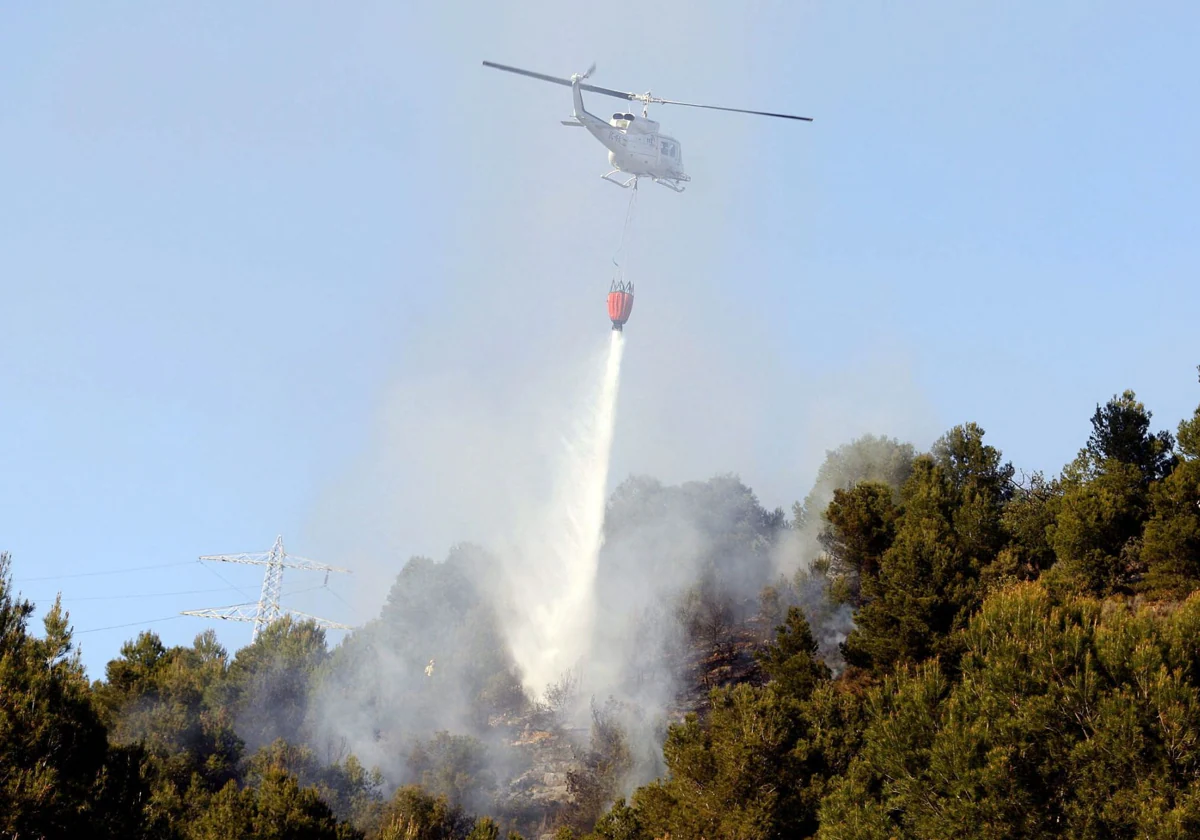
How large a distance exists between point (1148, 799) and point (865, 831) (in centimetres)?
883

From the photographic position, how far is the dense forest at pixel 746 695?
32906 mm

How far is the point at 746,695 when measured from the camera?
44.0 metres

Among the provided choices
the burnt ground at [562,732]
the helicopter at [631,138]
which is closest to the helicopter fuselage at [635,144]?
the helicopter at [631,138]

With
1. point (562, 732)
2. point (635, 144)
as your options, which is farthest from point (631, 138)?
point (562, 732)

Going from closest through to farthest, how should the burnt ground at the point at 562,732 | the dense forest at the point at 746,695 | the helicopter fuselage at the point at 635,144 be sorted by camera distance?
the dense forest at the point at 746,695, the burnt ground at the point at 562,732, the helicopter fuselage at the point at 635,144

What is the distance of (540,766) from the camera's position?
6969 cm

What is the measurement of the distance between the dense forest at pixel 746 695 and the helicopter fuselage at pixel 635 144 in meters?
26.4

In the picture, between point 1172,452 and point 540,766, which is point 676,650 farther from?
point 1172,452

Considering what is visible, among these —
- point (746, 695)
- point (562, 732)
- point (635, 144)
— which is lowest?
point (562, 732)

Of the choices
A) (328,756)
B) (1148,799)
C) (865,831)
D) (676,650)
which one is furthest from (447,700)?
(1148,799)

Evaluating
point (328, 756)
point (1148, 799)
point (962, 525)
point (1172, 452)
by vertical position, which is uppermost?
point (1172, 452)

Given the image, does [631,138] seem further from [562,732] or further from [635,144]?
[562,732]

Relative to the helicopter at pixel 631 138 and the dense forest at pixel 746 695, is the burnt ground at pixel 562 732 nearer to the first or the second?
the dense forest at pixel 746 695

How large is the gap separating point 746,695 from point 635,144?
42.1 m
